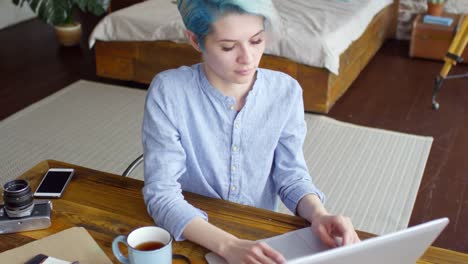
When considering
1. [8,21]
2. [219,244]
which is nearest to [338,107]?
[219,244]

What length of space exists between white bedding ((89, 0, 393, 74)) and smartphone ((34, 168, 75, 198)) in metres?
1.92

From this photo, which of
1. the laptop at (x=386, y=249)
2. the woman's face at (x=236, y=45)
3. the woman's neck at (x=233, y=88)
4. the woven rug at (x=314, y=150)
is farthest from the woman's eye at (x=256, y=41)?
the woven rug at (x=314, y=150)

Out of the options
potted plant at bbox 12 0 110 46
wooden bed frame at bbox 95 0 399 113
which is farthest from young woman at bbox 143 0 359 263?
potted plant at bbox 12 0 110 46

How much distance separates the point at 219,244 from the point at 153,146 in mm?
302

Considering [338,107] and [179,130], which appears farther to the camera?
[338,107]

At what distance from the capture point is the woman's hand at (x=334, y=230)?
99 cm

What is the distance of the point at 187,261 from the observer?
0.99 m

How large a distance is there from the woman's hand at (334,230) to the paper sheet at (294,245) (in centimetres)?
2

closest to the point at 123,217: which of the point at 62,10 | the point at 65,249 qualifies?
the point at 65,249

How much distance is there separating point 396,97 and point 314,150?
100 cm

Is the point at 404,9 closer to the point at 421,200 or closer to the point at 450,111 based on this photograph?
the point at 450,111

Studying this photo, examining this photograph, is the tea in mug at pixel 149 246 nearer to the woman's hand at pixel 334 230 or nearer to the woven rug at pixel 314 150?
the woman's hand at pixel 334 230

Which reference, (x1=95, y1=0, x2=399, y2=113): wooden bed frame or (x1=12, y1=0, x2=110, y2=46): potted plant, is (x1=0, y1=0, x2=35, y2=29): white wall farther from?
(x1=95, y1=0, x2=399, y2=113): wooden bed frame

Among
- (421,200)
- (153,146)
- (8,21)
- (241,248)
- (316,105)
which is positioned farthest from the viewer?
(8,21)
